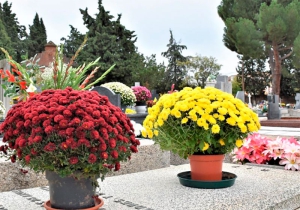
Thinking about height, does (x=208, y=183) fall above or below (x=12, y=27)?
below

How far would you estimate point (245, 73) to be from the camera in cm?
A: 4184

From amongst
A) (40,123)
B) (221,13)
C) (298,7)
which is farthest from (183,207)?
(221,13)

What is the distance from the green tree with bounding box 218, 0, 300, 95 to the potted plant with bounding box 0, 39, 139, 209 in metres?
26.8

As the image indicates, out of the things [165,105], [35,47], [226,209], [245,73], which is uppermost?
[35,47]

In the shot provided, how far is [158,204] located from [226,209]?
420 mm

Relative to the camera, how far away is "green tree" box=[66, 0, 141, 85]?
29609 millimetres

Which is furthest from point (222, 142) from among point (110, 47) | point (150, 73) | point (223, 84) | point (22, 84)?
point (150, 73)

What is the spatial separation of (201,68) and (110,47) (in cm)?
1142

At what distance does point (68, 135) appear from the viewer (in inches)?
78.5

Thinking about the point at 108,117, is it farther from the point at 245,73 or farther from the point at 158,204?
the point at 245,73

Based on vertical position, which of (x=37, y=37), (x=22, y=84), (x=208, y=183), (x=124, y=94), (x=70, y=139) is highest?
(x=37, y=37)

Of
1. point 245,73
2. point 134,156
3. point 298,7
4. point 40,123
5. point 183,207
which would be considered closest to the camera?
point 40,123

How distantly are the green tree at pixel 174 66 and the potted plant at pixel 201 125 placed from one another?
34943 mm

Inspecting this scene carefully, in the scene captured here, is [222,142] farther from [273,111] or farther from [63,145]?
[273,111]
